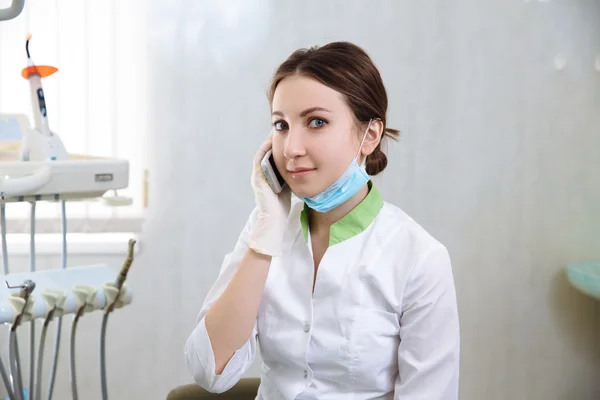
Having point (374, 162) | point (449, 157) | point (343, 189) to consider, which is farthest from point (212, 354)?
point (449, 157)

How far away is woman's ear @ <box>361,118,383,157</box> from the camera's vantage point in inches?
51.7

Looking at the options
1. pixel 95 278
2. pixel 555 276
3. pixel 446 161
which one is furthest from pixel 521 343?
pixel 95 278

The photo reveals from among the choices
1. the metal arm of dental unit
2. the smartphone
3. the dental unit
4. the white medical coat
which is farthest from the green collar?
the metal arm of dental unit

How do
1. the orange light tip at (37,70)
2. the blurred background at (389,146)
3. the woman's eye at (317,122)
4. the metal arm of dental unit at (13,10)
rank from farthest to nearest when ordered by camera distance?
the blurred background at (389,146) → the orange light tip at (37,70) → the woman's eye at (317,122) → the metal arm of dental unit at (13,10)

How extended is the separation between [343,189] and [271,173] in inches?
5.4

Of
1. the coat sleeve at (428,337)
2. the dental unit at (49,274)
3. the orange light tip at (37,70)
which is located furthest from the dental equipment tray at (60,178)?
the coat sleeve at (428,337)

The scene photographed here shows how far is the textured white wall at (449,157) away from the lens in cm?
236

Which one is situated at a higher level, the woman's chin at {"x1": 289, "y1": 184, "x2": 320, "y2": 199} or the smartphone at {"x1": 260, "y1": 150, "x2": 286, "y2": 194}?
the smartphone at {"x1": 260, "y1": 150, "x2": 286, "y2": 194}

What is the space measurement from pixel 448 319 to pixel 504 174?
137 centimetres

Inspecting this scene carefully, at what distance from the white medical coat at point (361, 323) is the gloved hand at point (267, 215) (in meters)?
0.08

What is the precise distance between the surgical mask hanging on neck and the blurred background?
1.13m

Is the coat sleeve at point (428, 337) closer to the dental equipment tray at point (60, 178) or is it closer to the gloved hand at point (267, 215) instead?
the gloved hand at point (267, 215)

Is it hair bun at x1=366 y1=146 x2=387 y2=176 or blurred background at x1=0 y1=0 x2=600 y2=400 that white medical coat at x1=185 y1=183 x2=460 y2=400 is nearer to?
hair bun at x1=366 y1=146 x2=387 y2=176

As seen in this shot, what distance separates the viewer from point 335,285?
4.21ft
